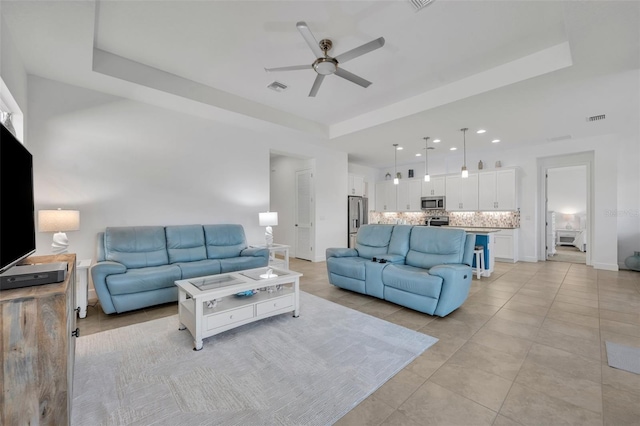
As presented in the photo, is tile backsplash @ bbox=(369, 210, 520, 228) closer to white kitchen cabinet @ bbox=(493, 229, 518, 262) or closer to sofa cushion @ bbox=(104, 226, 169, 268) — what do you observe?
white kitchen cabinet @ bbox=(493, 229, 518, 262)

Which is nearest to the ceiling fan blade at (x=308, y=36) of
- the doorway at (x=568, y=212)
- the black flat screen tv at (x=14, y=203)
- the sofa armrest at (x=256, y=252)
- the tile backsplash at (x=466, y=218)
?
the black flat screen tv at (x=14, y=203)

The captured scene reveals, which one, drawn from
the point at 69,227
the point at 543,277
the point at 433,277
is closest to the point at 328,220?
the point at 433,277

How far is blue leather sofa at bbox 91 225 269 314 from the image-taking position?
307 cm

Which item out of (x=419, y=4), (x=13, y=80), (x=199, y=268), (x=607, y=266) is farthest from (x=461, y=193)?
(x=13, y=80)

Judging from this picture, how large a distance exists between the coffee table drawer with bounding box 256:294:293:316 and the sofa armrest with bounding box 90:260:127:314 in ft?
5.77

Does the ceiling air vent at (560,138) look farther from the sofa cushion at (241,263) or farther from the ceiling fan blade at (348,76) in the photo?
the sofa cushion at (241,263)

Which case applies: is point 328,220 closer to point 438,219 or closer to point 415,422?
point 438,219

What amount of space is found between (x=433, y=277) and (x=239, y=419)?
7.64 feet

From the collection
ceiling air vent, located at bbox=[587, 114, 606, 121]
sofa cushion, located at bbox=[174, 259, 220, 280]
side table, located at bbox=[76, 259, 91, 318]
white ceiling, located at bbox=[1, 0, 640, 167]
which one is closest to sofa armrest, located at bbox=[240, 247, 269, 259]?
sofa cushion, located at bbox=[174, 259, 220, 280]

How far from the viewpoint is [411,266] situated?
3742mm

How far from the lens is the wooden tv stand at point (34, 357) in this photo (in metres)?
1.07

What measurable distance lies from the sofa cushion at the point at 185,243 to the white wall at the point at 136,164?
364mm

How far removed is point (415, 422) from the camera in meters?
1.60

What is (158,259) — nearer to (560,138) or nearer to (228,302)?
(228,302)
